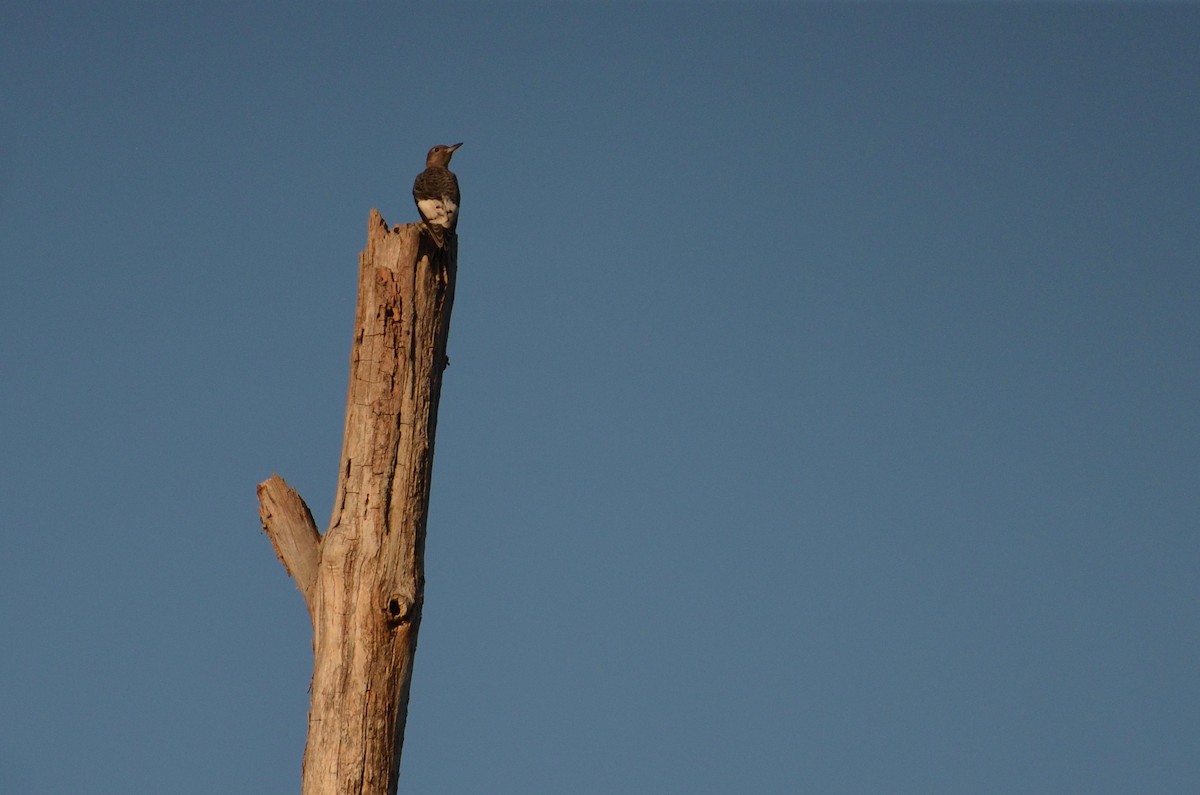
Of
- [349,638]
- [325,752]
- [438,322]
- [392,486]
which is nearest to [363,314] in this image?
[438,322]

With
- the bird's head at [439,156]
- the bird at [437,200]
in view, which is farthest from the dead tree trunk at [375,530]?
the bird's head at [439,156]

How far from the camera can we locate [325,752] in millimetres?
6148

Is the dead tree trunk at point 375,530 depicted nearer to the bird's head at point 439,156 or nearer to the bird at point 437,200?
the bird at point 437,200

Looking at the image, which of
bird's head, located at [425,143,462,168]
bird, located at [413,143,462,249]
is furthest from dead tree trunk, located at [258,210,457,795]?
A: bird's head, located at [425,143,462,168]

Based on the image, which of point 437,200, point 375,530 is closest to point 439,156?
point 437,200

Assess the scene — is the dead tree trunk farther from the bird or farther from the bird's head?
the bird's head

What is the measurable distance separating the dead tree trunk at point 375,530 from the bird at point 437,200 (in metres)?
0.19

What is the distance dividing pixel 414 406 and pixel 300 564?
937 millimetres

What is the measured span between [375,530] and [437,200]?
1.90 m

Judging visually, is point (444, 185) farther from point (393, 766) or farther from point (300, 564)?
point (393, 766)

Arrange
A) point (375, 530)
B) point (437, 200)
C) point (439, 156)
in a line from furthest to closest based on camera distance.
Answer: point (439, 156)
point (437, 200)
point (375, 530)

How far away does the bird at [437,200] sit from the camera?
22.9ft

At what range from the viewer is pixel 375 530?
21.0ft

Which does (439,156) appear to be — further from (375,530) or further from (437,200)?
(375,530)
